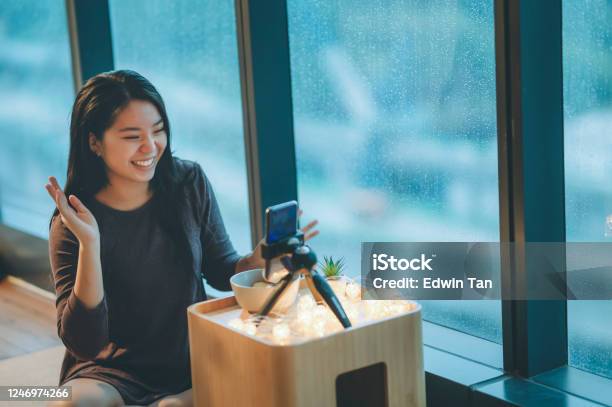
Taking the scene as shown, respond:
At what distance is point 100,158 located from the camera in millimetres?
1892

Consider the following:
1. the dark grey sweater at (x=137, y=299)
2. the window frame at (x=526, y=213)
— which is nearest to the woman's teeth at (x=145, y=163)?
the dark grey sweater at (x=137, y=299)

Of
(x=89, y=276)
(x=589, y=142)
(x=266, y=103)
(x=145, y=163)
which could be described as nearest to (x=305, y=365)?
(x=89, y=276)

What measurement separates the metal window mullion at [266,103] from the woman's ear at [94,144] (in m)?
0.68

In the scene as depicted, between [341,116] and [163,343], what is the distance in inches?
34.3

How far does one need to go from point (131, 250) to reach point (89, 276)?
0.18 metres

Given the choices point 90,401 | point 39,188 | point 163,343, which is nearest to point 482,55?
point 163,343

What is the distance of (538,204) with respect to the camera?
1.80m

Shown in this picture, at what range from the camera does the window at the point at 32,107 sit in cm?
388

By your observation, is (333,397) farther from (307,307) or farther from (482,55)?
(482,55)

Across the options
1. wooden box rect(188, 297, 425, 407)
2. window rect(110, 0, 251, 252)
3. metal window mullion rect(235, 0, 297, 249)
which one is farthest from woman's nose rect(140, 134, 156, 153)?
window rect(110, 0, 251, 252)

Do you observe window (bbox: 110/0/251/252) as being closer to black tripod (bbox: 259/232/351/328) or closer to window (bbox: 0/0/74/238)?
window (bbox: 0/0/74/238)

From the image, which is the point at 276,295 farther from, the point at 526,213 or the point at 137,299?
the point at 526,213

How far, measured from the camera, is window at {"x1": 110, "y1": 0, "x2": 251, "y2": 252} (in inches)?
110

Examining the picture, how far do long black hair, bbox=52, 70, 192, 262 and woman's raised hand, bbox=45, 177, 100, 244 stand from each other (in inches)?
5.4
